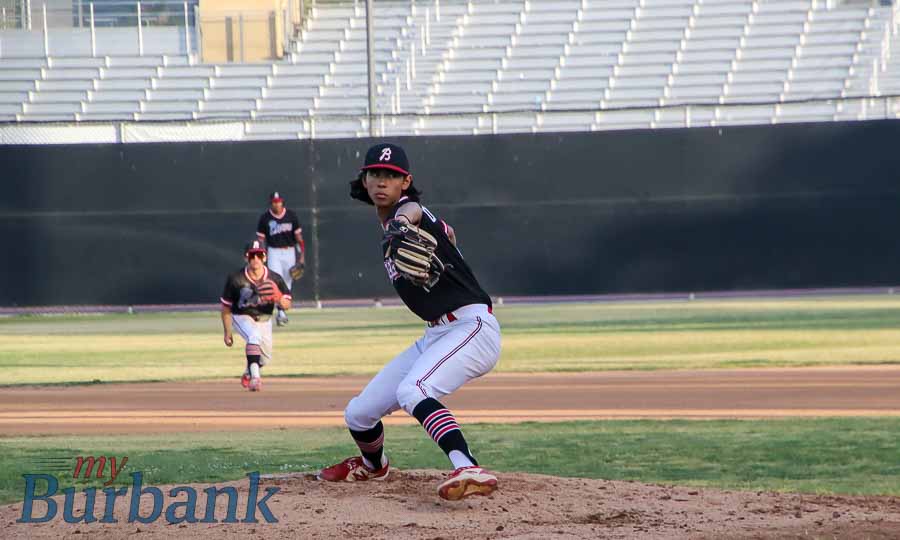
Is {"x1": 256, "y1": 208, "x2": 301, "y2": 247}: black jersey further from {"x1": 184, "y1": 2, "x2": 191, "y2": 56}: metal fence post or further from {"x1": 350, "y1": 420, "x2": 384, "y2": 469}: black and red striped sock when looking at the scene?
{"x1": 350, "y1": 420, "x2": 384, "y2": 469}: black and red striped sock

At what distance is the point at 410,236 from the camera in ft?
18.4

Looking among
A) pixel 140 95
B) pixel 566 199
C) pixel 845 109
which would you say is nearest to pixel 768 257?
pixel 566 199

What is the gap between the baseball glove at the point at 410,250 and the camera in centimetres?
559

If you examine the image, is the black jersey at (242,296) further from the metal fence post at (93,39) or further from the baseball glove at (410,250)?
the metal fence post at (93,39)

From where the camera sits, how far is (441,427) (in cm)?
572

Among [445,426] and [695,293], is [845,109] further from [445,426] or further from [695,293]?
[445,426]

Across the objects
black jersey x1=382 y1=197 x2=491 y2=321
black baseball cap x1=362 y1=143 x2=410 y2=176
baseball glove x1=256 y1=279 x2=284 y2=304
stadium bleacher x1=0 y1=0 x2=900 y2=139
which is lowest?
baseball glove x1=256 y1=279 x2=284 y2=304

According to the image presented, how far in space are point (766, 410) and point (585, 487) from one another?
4879 mm

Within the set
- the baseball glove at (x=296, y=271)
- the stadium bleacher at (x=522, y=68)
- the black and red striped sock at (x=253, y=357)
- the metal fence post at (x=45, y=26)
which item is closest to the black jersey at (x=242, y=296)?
the black and red striped sock at (x=253, y=357)

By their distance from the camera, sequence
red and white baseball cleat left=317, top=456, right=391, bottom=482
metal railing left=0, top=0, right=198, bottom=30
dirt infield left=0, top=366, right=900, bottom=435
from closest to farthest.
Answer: red and white baseball cleat left=317, top=456, right=391, bottom=482
dirt infield left=0, top=366, right=900, bottom=435
metal railing left=0, top=0, right=198, bottom=30

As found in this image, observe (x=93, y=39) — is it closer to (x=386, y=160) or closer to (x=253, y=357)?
(x=253, y=357)

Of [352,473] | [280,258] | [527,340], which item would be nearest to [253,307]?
[527,340]

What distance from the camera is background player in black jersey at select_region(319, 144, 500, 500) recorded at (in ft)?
18.8

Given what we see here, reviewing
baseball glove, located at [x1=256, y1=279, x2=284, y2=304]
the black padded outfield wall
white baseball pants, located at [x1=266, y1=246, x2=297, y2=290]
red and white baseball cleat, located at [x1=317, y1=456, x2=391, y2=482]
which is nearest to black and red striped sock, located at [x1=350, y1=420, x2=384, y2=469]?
red and white baseball cleat, located at [x1=317, y1=456, x2=391, y2=482]
